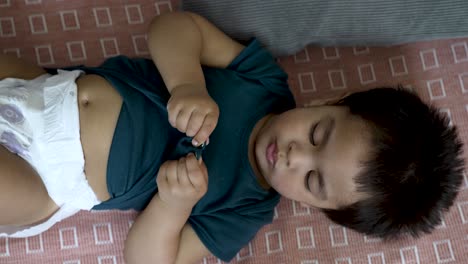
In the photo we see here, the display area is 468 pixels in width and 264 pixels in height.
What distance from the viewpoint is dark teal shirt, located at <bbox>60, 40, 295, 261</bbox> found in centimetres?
107

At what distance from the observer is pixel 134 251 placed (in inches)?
44.1

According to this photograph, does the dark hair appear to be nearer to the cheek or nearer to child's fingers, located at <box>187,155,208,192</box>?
the cheek

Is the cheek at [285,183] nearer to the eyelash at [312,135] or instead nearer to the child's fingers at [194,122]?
the eyelash at [312,135]

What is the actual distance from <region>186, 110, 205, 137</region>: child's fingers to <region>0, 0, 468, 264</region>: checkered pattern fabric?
348 mm

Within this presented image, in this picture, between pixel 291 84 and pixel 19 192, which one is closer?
pixel 19 192

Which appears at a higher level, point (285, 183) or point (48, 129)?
point (48, 129)

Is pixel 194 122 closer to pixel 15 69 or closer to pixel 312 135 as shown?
pixel 312 135

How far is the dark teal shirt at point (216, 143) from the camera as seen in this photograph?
107cm

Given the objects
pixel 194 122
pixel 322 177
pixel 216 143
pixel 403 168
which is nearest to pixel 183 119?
pixel 194 122

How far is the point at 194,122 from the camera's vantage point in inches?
37.5

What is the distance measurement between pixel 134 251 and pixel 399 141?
0.55 meters

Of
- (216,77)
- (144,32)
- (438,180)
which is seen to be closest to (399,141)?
(438,180)

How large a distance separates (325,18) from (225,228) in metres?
0.49

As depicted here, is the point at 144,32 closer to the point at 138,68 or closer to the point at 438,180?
the point at 138,68
